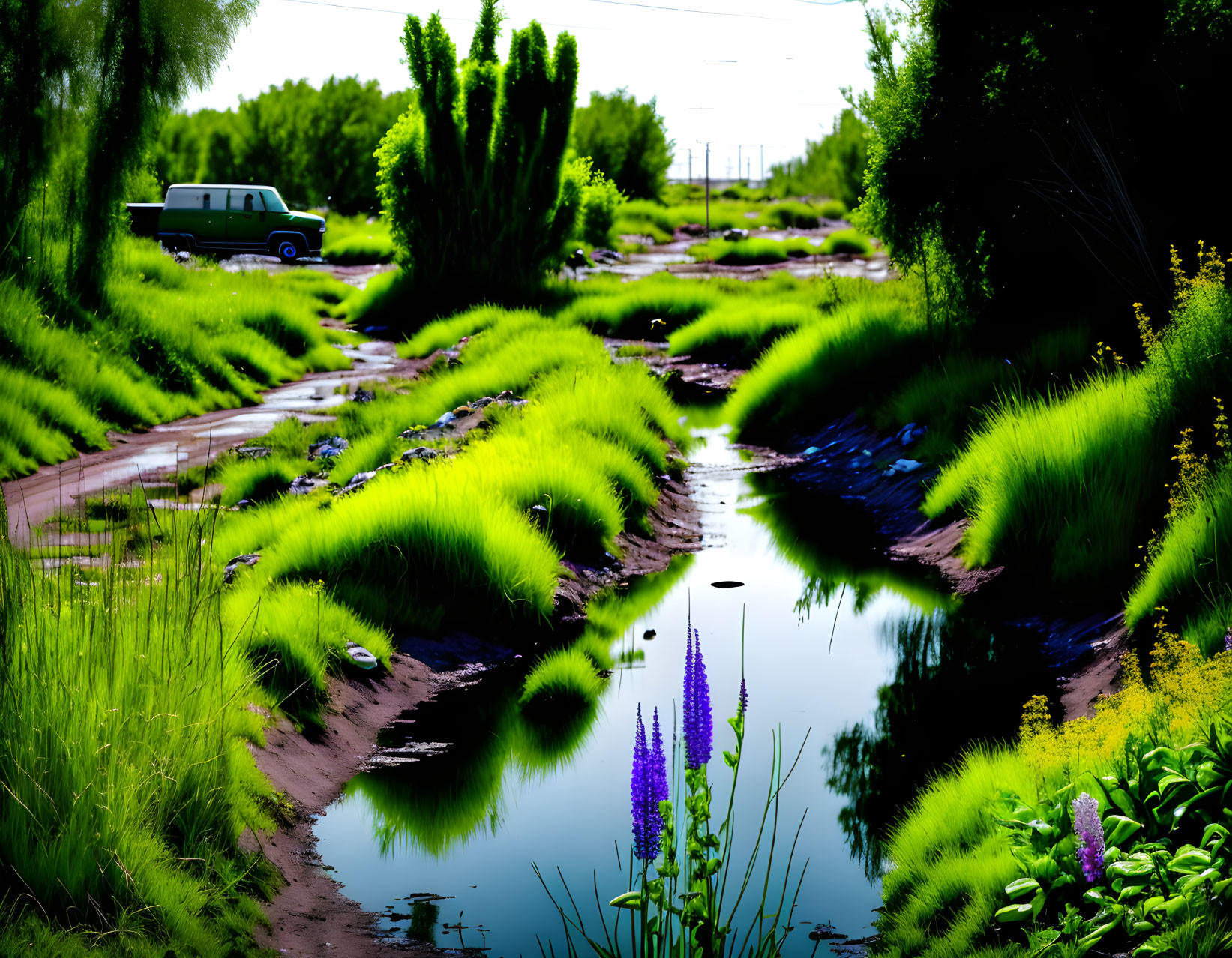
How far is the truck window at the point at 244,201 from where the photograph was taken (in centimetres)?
2602

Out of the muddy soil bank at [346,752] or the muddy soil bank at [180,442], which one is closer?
the muddy soil bank at [346,752]

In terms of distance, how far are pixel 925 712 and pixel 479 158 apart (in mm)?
17976

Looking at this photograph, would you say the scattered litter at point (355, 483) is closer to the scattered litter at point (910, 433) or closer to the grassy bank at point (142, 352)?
the grassy bank at point (142, 352)

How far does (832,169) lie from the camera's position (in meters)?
59.7

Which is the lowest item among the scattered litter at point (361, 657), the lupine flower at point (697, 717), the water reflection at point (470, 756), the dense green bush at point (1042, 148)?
the water reflection at point (470, 756)

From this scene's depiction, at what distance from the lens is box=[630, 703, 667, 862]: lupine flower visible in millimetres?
2592

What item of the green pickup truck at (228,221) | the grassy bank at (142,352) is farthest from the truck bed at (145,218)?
the grassy bank at (142,352)

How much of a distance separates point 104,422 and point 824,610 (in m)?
8.53

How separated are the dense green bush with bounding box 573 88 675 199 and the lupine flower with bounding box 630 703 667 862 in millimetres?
47694

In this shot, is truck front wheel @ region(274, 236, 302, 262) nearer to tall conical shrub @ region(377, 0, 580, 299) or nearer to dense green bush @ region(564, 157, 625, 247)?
tall conical shrub @ region(377, 0, 580, 299)

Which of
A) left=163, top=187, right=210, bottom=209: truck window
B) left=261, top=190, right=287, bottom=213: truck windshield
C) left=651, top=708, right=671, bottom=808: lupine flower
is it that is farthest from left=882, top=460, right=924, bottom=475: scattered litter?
left=163, top=187, right=210, bottom=209: truck window

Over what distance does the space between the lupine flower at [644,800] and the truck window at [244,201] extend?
26177mm

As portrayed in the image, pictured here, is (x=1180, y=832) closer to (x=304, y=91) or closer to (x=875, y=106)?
(x=875, y=106)

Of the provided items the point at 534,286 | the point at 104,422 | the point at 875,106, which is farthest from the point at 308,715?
the point at 534,286
